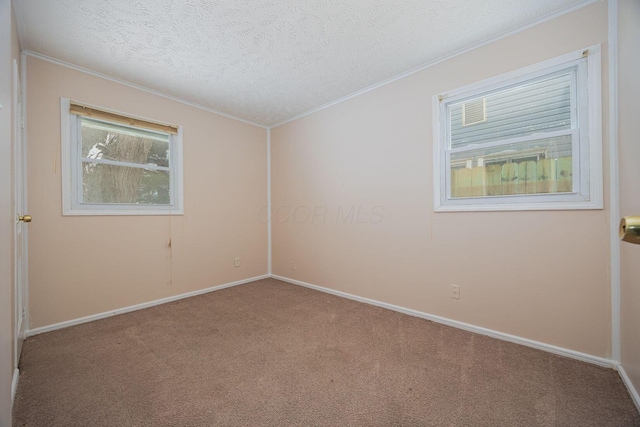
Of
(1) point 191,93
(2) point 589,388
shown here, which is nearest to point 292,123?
(1) point 191,93

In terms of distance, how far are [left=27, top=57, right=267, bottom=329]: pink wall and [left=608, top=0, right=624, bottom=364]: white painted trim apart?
3.67 m

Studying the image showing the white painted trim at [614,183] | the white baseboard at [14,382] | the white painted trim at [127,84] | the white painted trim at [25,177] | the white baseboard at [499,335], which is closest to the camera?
the white baseboard at [14,382]

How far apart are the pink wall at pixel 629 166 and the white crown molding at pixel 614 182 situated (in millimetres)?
42

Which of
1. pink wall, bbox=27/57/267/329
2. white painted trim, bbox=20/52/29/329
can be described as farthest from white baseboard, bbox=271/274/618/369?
white painted trim, bbox=20/52/29/329

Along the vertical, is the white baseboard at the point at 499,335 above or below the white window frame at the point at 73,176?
below

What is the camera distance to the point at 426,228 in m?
2.52

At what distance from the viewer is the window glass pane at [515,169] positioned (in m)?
1.91

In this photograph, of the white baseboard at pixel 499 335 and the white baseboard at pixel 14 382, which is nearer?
the white baseboard at pixel 14 382

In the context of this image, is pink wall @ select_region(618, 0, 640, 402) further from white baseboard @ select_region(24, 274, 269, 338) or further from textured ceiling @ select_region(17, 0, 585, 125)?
white baseboard @ select_region(24, 274, 269, 338)

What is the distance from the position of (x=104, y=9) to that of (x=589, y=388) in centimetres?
391

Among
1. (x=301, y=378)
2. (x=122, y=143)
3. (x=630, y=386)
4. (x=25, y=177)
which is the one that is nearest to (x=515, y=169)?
(x=630, y=386)

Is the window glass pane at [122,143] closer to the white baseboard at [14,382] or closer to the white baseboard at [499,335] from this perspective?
the white baseboard at [14,382]

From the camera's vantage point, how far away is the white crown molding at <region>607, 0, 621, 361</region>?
5.41 feet

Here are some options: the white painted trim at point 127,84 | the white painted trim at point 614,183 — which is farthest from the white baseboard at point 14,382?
the white painted trim at point 614,183
